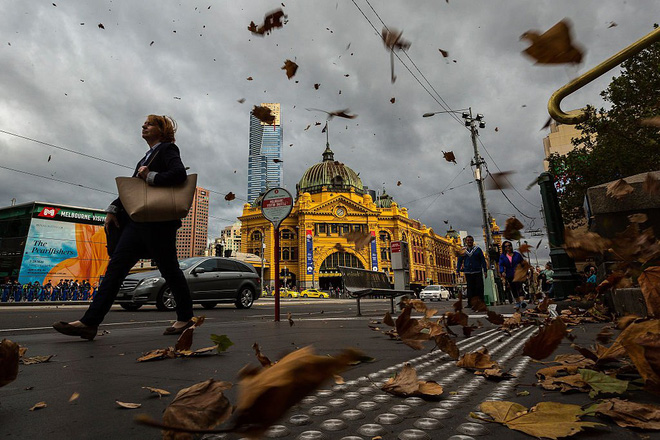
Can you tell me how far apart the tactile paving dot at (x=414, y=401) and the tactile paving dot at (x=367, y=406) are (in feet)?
0.34

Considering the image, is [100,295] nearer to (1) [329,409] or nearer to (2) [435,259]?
(1) [329,409]

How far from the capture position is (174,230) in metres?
3.40

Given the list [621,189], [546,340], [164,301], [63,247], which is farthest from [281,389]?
[63,247]

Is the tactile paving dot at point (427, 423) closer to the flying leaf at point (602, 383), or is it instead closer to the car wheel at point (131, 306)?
the flying leaf at point (602, 383)

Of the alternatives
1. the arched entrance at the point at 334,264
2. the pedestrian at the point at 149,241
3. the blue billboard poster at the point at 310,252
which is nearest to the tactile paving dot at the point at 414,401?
the pedestrian at the point at 149,241

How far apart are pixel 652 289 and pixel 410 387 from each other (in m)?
1.31

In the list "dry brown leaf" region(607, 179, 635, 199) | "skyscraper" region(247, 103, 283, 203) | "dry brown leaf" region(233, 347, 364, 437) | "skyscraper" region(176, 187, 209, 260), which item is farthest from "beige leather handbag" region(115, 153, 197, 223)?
"skyscraper" region(247, 103, 283, 203)

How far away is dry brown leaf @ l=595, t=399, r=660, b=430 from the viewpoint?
0.89m

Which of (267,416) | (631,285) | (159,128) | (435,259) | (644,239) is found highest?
(435,259)

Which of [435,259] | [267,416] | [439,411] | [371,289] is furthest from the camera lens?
[435,259]

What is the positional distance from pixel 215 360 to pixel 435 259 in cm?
8261

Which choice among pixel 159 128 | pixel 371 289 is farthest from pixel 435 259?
pixel 159 128

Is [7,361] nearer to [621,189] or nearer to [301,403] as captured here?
[301,403]

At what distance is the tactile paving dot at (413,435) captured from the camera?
2.96 feet
